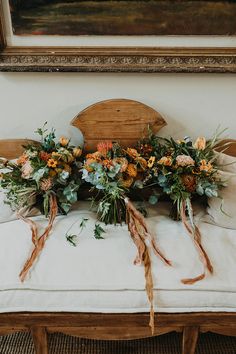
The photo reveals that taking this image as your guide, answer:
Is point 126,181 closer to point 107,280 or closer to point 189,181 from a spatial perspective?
point 189,181

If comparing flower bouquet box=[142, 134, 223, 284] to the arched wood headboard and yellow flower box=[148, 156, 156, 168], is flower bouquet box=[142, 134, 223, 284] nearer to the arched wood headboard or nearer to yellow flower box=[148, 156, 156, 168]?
yellow flower box=[148, 156, 156, 168]

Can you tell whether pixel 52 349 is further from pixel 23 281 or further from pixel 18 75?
pixel 18 75

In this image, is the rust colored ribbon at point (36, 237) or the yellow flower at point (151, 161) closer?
the rust colored ribbon at point (36, 237)

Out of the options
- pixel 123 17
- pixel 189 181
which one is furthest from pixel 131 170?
pixel 123 17

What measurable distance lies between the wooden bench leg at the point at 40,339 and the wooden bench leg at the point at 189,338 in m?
0.55

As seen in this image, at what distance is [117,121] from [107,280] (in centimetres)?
77

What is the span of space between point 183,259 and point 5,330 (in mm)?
751

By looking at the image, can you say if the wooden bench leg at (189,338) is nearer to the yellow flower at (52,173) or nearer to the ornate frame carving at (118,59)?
the yellow flower at (52,173)

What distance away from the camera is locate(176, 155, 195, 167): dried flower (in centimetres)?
148

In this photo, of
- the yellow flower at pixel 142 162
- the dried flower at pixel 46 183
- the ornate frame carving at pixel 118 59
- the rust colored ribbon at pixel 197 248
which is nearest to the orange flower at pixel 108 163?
the yellow flower at pixel 142 162

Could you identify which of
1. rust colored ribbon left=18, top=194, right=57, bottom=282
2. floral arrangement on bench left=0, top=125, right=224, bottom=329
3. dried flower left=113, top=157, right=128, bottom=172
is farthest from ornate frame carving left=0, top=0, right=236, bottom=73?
rust colored ribbon left=18, top=194, right=57, bottom=282

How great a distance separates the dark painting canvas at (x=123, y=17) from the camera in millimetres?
1495

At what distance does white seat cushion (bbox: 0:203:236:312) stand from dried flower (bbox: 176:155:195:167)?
0.35 m

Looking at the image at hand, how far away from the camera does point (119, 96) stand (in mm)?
1690
